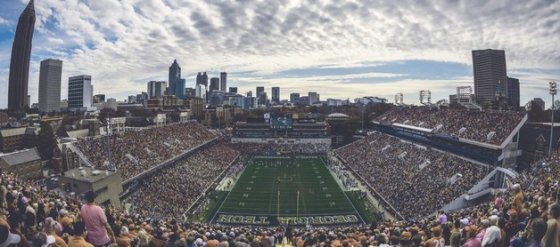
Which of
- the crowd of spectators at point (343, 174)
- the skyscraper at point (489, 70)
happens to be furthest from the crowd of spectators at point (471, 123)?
the skyscraper at point (489, 70)

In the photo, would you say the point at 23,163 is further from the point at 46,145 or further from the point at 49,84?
the point at 49,84

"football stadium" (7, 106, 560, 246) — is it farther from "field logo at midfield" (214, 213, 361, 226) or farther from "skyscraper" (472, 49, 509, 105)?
"skyscraper" (472, 49, 509, 105)

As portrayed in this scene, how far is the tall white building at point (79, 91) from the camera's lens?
13875 cm

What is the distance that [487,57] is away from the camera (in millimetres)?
136750

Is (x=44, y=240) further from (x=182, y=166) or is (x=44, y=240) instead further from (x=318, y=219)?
(x=182, y=166)

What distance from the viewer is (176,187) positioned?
3609cm

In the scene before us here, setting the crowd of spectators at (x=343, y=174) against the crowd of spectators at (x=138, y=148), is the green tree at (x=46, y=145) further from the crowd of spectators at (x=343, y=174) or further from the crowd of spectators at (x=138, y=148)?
the crowd of spectators at (x=343, y=174)

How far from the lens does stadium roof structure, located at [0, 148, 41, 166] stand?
4337 cm

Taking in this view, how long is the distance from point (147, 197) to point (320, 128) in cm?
5002

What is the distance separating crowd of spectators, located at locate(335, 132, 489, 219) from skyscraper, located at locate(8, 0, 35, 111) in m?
133

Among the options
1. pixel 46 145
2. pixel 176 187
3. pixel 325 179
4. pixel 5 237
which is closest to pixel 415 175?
pixel 325 179

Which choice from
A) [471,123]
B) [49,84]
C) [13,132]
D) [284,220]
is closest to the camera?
[284,220]

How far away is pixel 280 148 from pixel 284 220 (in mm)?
40532

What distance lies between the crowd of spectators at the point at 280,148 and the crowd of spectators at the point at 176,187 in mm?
16347
